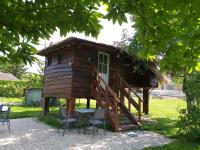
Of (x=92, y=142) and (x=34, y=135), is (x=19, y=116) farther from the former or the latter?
(x=92, y=142)

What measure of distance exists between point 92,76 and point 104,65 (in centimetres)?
177

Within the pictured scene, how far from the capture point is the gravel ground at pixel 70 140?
34.2ft

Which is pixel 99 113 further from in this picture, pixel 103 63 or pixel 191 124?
pixel 103 63

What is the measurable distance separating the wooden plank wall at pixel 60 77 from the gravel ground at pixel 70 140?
250 cm

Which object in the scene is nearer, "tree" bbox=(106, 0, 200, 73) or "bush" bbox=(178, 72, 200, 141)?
"tree" bbox=(106, 0, 200, 73)

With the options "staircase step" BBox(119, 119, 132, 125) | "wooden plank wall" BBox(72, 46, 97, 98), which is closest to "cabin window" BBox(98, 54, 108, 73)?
"wooden plank wall" BBox(72, 46, 97, 98)

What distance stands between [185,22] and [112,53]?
1448cm

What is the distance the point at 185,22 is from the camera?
343 centimetres

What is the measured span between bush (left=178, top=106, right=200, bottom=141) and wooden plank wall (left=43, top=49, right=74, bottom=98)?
610cm

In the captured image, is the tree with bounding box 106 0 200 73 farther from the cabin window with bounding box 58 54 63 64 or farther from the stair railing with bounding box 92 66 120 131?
the cabin window with bounding box 58 54 63 64

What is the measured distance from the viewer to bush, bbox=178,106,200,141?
37.4 ft

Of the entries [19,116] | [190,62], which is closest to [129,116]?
[19,116]

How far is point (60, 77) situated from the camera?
16547mm

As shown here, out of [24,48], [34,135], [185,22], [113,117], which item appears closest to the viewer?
[185,22]
